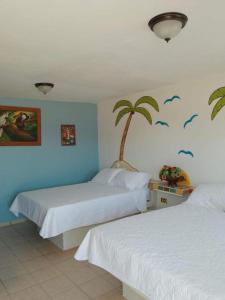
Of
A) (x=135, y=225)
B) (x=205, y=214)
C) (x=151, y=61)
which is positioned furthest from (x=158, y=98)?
(x=135, y=225)

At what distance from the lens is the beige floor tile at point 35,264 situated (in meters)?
2.79

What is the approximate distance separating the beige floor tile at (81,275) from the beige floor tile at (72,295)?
147 mm

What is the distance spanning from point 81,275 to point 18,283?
Result: 25.4 inches

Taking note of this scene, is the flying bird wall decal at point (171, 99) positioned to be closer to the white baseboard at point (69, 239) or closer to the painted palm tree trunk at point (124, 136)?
the painted palm tree trunk at point (124, 136)

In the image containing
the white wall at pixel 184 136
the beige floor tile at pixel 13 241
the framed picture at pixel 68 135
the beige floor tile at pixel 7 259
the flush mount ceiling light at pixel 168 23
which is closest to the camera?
the flush mount ceiling light at pixel 168 23

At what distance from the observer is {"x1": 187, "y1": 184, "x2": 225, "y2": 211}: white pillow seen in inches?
107

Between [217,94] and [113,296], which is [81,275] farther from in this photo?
[217,94]

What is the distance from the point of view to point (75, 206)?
126 inches

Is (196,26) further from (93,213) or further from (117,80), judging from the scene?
(93,213)

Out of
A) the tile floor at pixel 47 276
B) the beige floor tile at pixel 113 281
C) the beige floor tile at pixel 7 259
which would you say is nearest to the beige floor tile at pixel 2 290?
the tile floor at pixel 47 276

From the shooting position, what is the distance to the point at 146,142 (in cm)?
413

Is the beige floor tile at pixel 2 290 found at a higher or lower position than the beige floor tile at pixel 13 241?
lower

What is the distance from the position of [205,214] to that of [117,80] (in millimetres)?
1979

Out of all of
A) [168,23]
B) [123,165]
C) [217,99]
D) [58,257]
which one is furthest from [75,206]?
[168,23]
